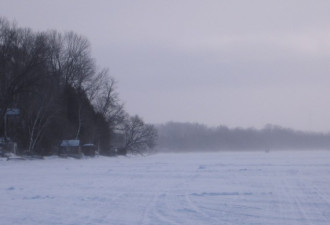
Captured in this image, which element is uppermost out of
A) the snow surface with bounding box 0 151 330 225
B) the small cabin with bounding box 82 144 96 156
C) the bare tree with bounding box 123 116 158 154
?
the bare tree with bounding box 123 116 158 154

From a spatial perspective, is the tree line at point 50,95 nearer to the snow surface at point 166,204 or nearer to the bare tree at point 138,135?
the bare tree at point 138,135

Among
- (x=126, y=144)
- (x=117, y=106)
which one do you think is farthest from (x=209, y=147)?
(x=117, y=106)

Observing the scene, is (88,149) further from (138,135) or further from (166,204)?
(166,204)

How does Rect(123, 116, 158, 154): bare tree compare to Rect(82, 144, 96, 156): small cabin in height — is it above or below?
above

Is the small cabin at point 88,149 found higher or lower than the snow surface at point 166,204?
higher

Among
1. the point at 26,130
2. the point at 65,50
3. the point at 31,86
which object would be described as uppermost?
the point at 65,50

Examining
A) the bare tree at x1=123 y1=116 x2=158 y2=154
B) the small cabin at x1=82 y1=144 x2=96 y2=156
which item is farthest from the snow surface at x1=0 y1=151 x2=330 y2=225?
the bare tree at x1=123 y1=116 x2=158 y2=154

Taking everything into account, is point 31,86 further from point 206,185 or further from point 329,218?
point 329,218

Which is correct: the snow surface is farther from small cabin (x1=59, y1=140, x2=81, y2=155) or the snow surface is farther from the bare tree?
the bare tree

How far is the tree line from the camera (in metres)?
50.8

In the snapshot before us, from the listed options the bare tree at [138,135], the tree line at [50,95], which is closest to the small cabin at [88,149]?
the tree line at [50,95]

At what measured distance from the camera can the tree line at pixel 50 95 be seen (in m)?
50.8

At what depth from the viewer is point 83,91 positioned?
233ft

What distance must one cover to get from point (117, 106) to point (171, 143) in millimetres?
81760
